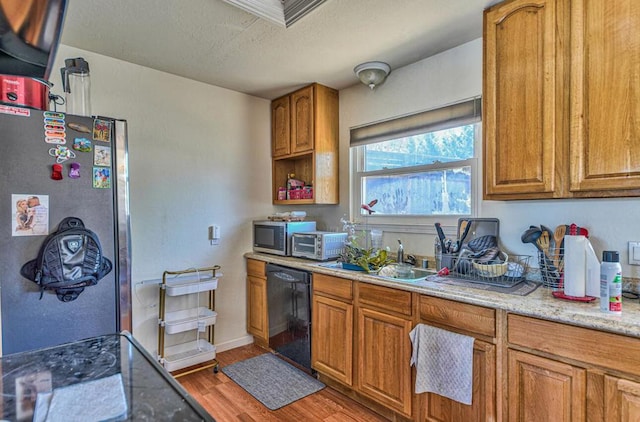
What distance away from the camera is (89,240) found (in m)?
1.55

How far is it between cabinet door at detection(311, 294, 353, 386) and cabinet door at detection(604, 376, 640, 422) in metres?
1.31

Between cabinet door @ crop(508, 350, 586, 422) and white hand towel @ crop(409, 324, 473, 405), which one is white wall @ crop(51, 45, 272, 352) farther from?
cabinet door @ crop(508, 350, 586, 422)

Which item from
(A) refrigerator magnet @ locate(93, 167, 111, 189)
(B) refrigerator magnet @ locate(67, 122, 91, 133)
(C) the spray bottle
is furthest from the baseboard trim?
(C) the spray bottle

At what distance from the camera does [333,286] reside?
7.68ft

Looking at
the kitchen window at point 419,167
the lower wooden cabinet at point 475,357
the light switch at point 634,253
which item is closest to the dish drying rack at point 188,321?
the kitchen window at point 419,167

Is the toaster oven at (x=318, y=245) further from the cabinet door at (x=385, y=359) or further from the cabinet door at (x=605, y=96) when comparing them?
the cabinet door at (x=605, y=96)

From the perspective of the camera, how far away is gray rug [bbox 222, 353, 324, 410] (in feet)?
7.53

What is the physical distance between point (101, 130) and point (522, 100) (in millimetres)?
2143

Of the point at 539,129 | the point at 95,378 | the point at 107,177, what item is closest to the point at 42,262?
the point at 107,177

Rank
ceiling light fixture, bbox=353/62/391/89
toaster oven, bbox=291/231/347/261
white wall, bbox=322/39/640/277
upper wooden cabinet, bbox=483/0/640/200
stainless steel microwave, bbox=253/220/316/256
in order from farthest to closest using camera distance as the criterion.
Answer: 1. stainless steel microwave, bbox=253/220/316/256
2. toaster oven, bbox=291/231/347/261
3. ceiling light fixture, bbox=353/62/391/89
4. white wall, bbox=322/39/640/277
5. upper wooden cabinet, bbox=483/0/640/200

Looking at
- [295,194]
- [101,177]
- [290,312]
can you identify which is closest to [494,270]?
[290,312]

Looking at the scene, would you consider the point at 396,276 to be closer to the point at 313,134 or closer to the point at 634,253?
the point at 634,253

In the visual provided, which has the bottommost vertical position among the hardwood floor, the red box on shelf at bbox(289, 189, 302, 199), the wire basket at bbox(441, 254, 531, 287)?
the hardwood floor

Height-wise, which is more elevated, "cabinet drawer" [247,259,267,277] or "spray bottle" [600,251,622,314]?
"spray bottle" [600,251,622,314]
